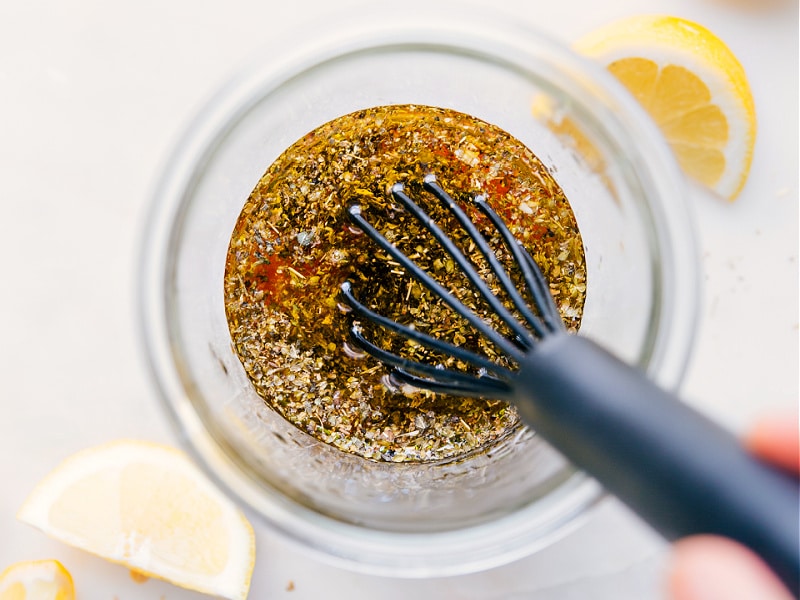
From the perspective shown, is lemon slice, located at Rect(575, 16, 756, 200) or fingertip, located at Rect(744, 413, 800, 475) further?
lemon slice, located at Rect(575, 16, 756, 200)

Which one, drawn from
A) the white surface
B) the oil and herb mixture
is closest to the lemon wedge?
the white surface

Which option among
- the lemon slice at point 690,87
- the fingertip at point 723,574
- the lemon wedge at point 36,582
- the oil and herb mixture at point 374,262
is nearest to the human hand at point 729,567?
the fingertip at point 723,574

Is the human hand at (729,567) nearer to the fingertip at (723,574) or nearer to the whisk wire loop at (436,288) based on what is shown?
the fingertip at (723,574)

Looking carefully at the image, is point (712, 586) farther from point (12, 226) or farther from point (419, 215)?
point (12, 226)

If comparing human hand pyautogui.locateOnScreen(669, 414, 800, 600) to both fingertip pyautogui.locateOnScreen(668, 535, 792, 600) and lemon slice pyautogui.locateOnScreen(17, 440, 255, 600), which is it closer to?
fingertip pyautogui.locateOnScreen(668, 535, 792, 600)

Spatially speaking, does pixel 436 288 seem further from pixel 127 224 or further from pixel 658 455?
pixel 127 224
